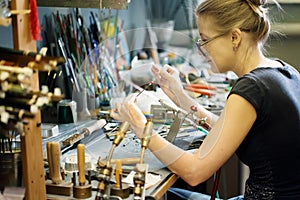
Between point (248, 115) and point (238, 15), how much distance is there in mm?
324

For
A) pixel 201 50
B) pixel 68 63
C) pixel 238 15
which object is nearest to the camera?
pixel 238 15

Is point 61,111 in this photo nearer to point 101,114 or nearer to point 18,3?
point 101,114

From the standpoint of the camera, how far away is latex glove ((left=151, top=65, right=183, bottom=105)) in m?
1.75

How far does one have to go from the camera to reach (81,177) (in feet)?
4.22

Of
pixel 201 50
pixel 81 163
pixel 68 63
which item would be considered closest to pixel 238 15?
pixel 201 50

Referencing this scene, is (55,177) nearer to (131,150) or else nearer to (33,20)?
(131,150)

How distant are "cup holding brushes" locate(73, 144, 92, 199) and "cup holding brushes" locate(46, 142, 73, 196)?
31 millimetres

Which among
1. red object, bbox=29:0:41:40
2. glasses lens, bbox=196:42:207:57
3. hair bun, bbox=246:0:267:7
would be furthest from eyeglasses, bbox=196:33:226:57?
red object, bbox=29:0:41:40

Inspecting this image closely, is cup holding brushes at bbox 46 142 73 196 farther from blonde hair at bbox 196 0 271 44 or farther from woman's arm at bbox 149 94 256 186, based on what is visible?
blonde hair at bbox 196 0 271 44

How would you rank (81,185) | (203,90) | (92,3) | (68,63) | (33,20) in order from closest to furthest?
(33,20) → (81,185) → (92,3) → (68,63) → (203,90)

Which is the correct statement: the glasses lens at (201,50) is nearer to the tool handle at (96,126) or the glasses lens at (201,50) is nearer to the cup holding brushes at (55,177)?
the tool handle at (96,126)

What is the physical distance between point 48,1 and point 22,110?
82 centimetres

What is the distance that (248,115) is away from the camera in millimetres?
1318

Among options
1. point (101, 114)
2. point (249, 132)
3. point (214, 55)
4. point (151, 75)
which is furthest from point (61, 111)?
point (249, 132)
